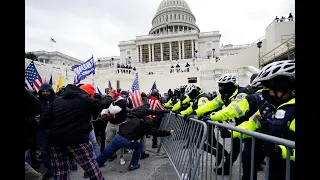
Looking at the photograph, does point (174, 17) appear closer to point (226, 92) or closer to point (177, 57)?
point (177, 57)

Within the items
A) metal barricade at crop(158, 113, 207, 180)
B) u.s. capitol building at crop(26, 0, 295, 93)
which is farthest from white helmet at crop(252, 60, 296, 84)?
u.s. capitol building at crop(26, 0, 295, 93)

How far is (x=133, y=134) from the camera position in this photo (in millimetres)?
4086

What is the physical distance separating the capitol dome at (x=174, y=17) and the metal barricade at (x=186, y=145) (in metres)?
70.3

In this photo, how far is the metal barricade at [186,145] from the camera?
2902 millimetres

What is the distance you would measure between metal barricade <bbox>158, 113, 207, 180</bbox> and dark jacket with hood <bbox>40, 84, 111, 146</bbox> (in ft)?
5.05

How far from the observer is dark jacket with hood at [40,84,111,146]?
287 cm

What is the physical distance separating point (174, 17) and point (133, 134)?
74.3 metres

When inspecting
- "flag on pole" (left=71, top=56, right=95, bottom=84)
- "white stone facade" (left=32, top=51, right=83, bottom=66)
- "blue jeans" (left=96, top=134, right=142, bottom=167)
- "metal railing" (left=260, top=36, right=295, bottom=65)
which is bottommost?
"blue jeans" (left=96, top=134, right=142, bottom=167)

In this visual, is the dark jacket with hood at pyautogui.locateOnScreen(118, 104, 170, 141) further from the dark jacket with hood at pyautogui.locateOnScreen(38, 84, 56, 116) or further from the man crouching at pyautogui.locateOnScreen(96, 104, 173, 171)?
the dark jacket with hood at pyautogui.locateOnScreen(38, 84, 56, 116)

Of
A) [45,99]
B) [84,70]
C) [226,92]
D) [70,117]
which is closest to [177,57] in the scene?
[84,70]

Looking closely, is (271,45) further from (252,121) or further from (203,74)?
(252,121)
